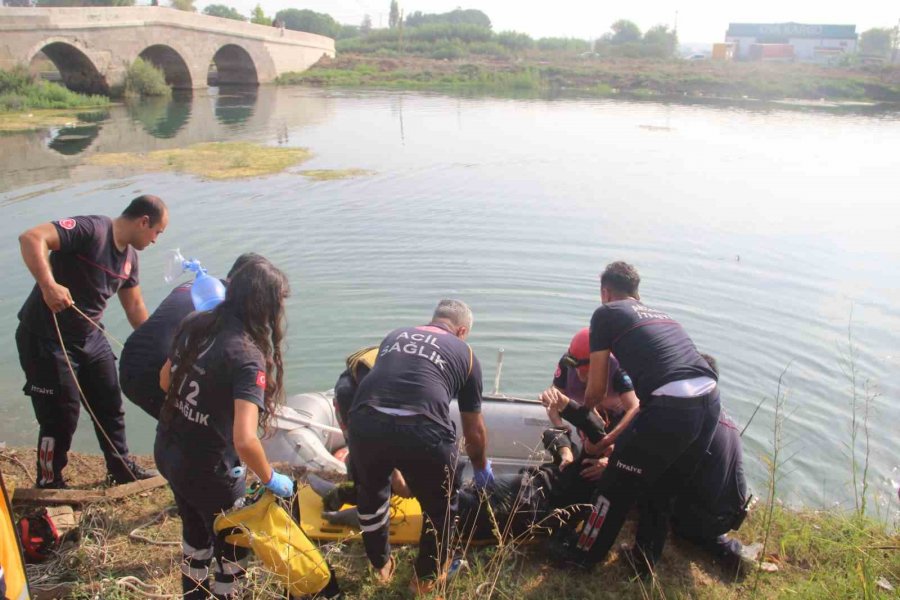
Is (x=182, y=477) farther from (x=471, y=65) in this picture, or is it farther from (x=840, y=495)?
(x=471, y=65)

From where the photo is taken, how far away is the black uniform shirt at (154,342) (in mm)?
3797

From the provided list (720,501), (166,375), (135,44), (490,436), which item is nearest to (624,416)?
(720,501)

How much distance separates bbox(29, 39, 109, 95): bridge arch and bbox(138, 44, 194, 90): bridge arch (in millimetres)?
5953

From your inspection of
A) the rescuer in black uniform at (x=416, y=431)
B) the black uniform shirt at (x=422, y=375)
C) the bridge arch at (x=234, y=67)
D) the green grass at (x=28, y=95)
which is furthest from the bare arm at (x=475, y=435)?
the bridge arch at (x=234, y=67)

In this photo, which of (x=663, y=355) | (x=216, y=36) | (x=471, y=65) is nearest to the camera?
(x=663, y=355)

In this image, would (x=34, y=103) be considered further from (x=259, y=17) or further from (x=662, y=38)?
(x=662, y=38)

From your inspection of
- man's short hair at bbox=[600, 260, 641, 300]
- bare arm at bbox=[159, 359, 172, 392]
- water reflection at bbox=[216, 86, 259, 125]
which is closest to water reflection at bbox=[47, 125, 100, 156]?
water reflection at bbox=[216, 86, 259, 125]

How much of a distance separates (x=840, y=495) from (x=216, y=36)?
45.2 m

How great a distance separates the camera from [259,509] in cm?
303

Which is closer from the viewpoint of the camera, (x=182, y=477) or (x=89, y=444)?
(x=182, y=477)

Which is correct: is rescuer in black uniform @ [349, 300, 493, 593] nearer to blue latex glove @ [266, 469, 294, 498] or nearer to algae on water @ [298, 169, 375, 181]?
blue latex glove @ [266, 469, 294, 498]

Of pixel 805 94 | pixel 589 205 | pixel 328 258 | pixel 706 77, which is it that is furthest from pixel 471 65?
pixel 328 258

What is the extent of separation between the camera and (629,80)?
2041 inches

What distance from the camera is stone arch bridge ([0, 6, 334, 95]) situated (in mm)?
31266
